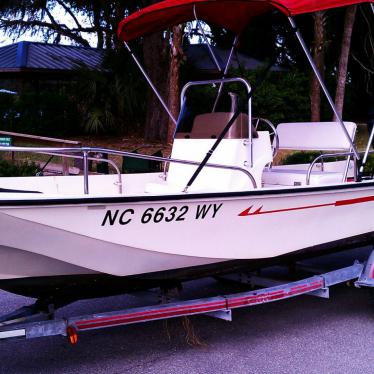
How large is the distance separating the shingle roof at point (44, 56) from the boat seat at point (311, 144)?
15.4 meters

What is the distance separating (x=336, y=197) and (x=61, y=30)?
899 inches

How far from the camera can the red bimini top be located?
208 inches

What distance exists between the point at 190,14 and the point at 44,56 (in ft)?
63.3

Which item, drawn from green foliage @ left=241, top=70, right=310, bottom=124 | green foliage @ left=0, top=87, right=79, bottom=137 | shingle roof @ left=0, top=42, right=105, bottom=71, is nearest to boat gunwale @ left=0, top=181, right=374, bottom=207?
green foliage @ left=241, top=70, right=310, bottom=124

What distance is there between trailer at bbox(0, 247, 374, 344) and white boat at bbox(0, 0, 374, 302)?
206mm

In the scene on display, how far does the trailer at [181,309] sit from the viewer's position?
399 centimetres

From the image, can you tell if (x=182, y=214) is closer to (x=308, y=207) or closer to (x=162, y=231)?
(x=162, y=231)

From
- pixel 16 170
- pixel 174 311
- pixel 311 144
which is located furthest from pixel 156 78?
pixel 174 311

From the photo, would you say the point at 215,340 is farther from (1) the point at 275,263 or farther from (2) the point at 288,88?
(2) the point at 288,88

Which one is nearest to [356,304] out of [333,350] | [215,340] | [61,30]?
[333,350]

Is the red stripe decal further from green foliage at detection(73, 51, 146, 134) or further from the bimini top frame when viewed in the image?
green foliage at detection(73, 51, 146, 134)

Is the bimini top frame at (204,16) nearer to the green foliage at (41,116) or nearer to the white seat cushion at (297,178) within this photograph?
the white seat cushion at (297,178)

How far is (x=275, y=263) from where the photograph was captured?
504 cm

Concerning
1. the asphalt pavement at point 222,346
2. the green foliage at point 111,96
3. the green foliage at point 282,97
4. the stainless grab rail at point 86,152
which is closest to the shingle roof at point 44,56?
the green foliage at point 111,96
